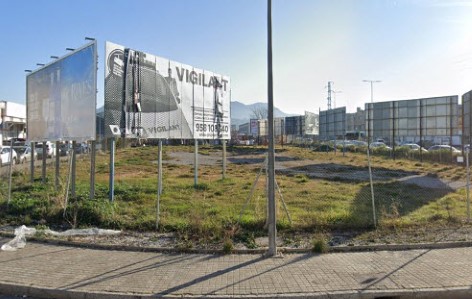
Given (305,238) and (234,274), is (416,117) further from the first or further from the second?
(234,274)

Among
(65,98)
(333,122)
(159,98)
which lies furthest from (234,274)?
(333,122)

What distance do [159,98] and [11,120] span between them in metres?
58.1

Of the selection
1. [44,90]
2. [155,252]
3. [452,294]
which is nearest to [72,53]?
[44,90]

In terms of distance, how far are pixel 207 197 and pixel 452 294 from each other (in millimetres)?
8097

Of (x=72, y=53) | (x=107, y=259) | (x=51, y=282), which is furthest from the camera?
(x=72, y=53)

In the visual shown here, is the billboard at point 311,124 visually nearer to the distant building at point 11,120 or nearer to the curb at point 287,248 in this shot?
the distant building at point 11,120

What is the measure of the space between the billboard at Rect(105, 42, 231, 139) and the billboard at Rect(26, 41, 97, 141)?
52 cm

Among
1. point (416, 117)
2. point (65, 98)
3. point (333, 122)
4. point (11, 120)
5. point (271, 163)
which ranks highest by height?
point (11, 120)

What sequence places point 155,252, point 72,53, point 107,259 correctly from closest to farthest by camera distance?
point 107,259 → point 155,252 → point 72,53

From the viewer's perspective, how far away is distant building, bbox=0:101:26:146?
188ft

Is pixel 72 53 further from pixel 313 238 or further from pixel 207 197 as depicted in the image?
pixel 313 238

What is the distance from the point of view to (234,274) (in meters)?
5.82

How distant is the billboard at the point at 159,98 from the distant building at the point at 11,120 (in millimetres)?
50127

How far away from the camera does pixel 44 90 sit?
549 inches
